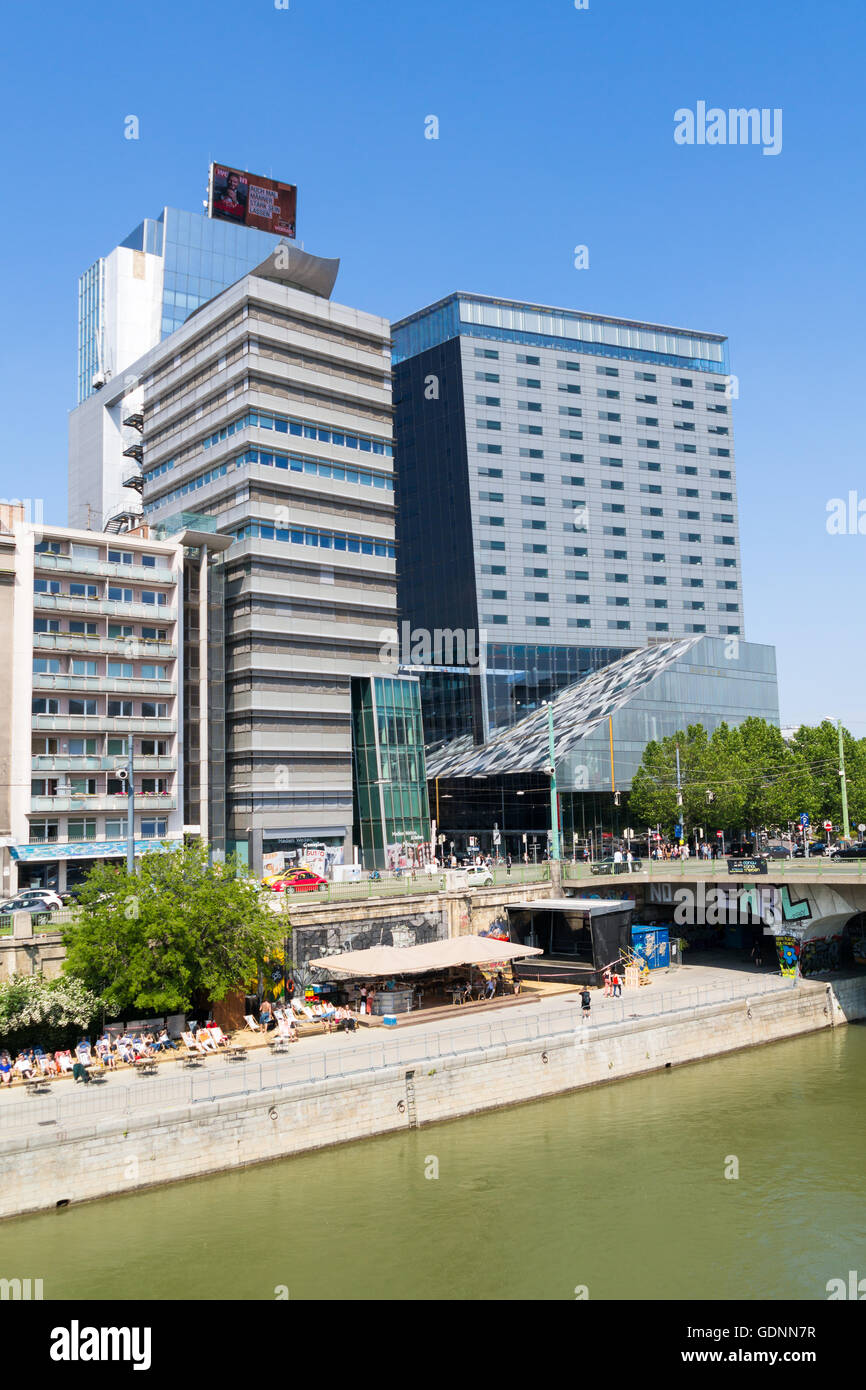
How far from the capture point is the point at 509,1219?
26.2 meters

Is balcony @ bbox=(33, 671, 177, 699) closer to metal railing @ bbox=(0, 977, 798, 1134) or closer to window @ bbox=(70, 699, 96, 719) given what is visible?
window @ bbox=(70, 699, 96, 719)

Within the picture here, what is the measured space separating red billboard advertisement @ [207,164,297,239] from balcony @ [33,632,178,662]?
66.6 m

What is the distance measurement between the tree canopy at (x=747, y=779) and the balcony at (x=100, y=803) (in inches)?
1349

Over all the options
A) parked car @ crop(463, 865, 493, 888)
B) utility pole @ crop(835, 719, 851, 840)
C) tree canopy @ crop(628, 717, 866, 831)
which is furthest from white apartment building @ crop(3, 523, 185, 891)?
utility pole @ crop(835, 719, 851, 840)

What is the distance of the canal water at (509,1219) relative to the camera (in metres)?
23.0

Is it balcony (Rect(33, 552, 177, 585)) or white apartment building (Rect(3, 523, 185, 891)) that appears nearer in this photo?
white apartment building (Rect(3, 523, 185, 891))

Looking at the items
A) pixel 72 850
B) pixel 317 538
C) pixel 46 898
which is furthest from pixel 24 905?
pixel 317 538

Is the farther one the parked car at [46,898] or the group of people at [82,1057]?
the parked car at [46,898]

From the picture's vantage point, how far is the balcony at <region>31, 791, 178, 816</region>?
190 ft

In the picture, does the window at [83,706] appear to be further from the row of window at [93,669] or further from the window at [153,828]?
the window at [153,828]

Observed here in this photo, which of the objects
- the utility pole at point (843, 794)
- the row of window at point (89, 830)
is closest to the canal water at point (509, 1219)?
the row of window at point (89, 830)

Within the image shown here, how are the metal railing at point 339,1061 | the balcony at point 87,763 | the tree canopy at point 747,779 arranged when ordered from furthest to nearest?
1. the tree canopy at point 747,779
2. the balcony at point 87,763
3. the metal railing at point 339,1061

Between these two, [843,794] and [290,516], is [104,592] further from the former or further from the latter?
[843,794]
